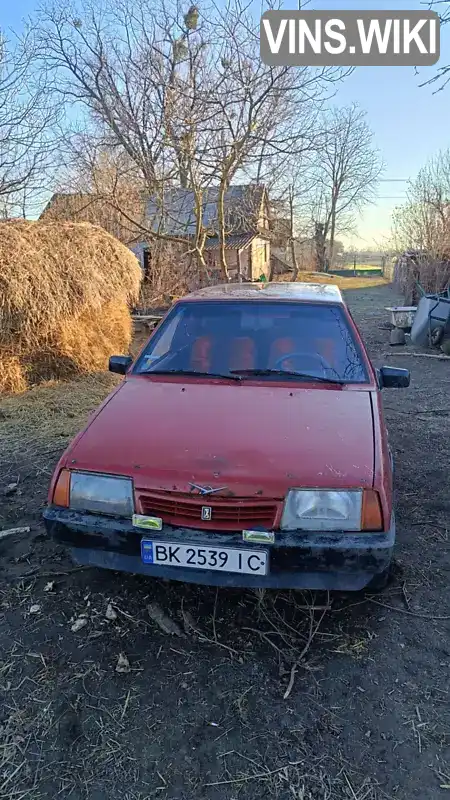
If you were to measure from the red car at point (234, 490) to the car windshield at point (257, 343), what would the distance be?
0.31 m

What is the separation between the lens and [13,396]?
7488 millimetres

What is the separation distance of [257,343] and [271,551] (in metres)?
1.63

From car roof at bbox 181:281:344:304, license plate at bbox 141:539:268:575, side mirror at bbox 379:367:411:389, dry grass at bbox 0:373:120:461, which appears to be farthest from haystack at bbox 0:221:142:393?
license plate at bbox 141:539:268:575

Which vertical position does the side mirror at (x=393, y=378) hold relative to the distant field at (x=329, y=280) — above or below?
below

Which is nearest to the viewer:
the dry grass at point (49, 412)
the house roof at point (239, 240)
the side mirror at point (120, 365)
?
the side mirror at point (120, 365)

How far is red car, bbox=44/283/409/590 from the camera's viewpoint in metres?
2.27

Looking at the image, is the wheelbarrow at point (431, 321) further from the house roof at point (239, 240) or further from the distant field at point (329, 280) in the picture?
the distant field at point (329, 280)

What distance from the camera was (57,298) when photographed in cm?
771

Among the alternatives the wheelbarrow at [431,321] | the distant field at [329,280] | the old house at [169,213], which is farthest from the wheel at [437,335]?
the distant field at [329,280]

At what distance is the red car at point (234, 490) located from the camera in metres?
2.27

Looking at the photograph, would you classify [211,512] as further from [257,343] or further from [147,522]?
[257,343]

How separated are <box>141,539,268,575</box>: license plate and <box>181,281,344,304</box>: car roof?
2.09 metres

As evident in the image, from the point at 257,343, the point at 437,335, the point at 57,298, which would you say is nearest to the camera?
the point at 257,343

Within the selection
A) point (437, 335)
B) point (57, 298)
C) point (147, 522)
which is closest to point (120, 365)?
point (147, 522)
